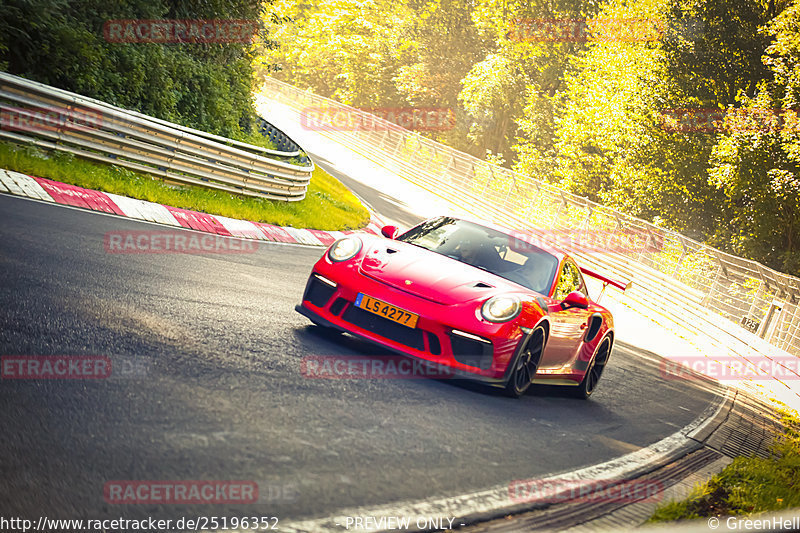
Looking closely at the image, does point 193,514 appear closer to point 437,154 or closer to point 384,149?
point 437,154

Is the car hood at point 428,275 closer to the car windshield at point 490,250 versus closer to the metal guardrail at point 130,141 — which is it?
the car windshield at point 490,250

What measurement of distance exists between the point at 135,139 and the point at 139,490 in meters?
10.4

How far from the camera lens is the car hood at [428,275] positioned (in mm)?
6418

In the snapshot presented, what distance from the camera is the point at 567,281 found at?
796 centimetres

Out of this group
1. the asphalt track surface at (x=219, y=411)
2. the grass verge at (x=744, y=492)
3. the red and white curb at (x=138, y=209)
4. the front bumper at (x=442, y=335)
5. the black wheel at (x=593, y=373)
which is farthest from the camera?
the red and white curb at (x=138, y=209)

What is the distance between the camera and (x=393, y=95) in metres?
64.0

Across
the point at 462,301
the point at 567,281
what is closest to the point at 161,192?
the point at 567,281

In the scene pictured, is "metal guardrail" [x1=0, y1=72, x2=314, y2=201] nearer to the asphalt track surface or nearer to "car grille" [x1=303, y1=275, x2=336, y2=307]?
the asphalt track surface

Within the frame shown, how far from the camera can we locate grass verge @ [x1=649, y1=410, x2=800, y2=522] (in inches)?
199

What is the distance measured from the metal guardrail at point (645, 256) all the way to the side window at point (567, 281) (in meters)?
10.7

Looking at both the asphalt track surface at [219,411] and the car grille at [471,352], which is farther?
the car grille at [471,352]

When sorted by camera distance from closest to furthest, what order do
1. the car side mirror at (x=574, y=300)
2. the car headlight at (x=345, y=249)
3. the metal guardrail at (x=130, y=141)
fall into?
the car headlight at (x=345, y=249)
the car side mirror at (x=574, y=300)
the metal guardrail at (x=130, y=141)

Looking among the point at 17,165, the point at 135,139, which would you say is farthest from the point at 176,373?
the point at 135,139

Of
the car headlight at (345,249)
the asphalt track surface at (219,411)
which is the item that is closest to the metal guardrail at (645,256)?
the asphalt track surface at (219,411)
